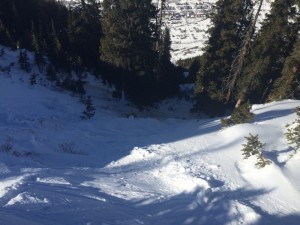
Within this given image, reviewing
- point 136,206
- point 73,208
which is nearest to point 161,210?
point 136,206

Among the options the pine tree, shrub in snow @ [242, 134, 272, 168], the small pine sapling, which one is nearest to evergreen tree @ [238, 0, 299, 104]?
shrub in snow @ [242, 134, 272, 168]

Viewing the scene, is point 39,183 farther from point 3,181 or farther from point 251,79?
point 251,79

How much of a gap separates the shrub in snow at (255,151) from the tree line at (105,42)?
1483 centimetres

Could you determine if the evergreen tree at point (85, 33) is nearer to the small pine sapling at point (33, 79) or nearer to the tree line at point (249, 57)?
the small pine sapling at point (33, 79)

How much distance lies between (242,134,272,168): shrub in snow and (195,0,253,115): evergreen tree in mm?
12778

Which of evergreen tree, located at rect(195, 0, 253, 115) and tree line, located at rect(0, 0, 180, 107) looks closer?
evergreen tree, located at rect(195, 0, 253, 115)

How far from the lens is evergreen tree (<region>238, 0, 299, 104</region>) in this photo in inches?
916

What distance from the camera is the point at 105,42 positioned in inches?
1022

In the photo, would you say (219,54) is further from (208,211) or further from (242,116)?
(208,211)

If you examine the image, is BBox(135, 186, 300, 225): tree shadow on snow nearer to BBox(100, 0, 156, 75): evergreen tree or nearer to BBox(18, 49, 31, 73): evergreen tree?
BBox(100, 0, 156, 75): evergreen tree

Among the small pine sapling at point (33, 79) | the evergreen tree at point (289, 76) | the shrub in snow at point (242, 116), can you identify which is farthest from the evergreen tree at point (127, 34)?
the shrub in snow at point (242, 116)

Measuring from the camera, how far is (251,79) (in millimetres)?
23750

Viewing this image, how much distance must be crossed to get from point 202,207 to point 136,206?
80.3 inches

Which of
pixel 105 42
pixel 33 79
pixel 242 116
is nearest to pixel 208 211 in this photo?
pixel 242 116
